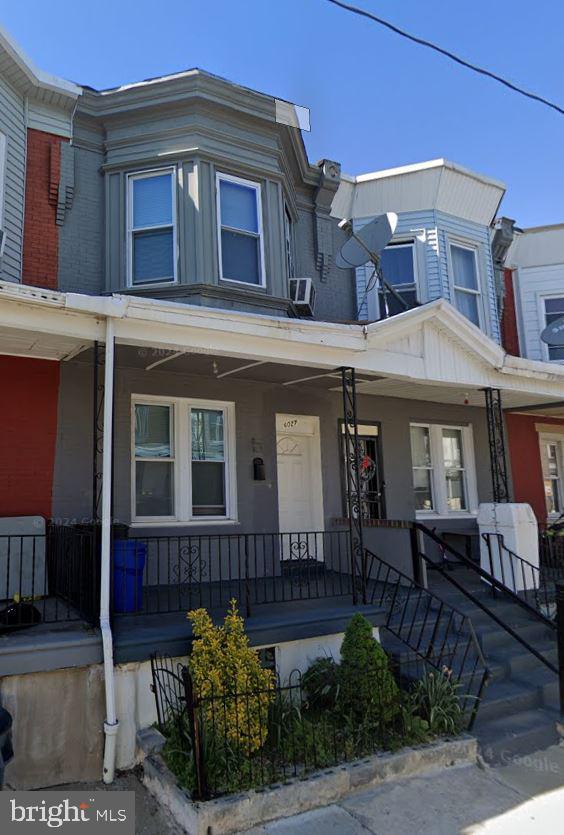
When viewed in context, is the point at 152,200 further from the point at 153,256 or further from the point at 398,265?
the point at 398,265

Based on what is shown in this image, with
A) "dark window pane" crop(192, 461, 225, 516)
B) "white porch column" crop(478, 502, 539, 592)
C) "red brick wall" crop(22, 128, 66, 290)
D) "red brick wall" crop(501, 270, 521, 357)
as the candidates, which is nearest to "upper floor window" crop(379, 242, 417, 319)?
"red brick wall" crop(501, 270, 521, 357)

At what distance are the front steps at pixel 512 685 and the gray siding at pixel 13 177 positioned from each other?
6.84 m

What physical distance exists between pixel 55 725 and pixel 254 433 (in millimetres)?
4594

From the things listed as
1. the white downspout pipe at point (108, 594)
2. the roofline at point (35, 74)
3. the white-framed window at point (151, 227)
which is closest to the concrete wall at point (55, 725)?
the white downspout pipe at point (108, 594)

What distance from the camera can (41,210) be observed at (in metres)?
7.91

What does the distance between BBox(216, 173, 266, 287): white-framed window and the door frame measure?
2061 mm

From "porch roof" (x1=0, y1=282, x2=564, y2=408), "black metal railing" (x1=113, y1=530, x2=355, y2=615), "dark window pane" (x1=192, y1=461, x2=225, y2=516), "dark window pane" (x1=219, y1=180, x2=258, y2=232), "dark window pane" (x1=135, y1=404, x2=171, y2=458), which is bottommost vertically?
"black metal railing" (x1=113, y1=530, x2=355, y2=615)

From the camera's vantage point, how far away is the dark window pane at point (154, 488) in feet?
25.3

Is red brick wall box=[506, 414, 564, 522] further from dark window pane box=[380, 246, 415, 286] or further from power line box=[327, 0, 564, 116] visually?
power line box=[327, 0, 564, 116]

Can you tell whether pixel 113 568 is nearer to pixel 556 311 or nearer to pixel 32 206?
pixel 32 206

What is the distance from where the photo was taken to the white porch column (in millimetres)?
8062

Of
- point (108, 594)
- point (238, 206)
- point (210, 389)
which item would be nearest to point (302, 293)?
point (238, 206)

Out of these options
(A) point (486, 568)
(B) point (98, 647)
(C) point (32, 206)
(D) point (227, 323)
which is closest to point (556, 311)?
(A) point (486, 568)

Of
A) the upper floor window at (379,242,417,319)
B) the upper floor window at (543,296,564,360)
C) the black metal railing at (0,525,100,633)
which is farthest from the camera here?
the upper floor window at (543,296,564,360)
